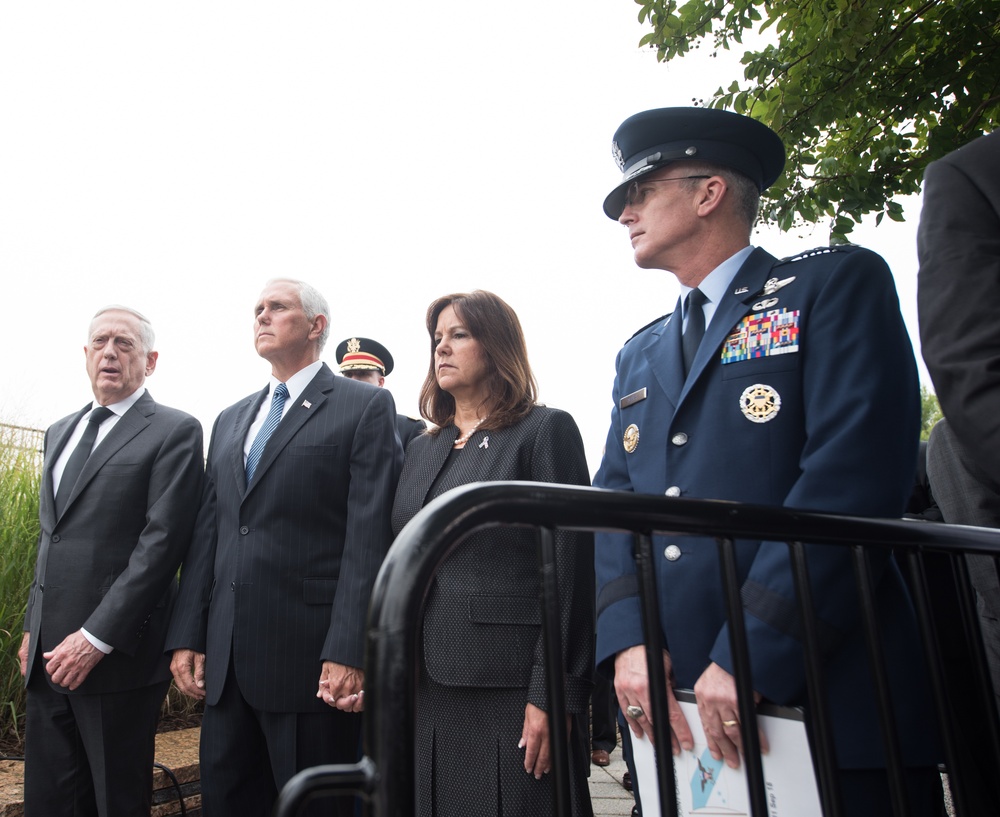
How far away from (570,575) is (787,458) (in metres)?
0.94

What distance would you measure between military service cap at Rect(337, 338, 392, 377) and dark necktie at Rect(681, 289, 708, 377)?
425 centimetres

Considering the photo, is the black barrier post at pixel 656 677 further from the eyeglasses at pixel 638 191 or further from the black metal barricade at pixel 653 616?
the eyeglasses at pixel 638 191

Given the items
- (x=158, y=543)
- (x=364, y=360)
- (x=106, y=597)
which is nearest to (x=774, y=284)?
(x=158, y=543)

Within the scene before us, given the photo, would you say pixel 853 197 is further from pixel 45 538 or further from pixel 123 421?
pixel 45 538

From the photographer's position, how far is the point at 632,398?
7.01 ft

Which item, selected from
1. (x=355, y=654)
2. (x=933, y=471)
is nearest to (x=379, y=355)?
(x=355, y=654)

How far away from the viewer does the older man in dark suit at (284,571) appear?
271 centimetres

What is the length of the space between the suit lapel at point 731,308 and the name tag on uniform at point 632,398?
0.55 feet

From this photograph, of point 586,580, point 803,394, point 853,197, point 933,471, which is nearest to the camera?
point 803,394

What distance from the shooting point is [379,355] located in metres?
6.52

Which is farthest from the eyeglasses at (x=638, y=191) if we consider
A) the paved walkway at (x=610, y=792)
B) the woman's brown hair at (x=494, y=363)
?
the paved walkway at (x=610, y=792)

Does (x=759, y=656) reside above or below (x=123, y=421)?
below

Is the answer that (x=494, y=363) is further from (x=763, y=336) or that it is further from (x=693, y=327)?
(x=763, y=336)

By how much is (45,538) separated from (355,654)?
→ 1626mm
